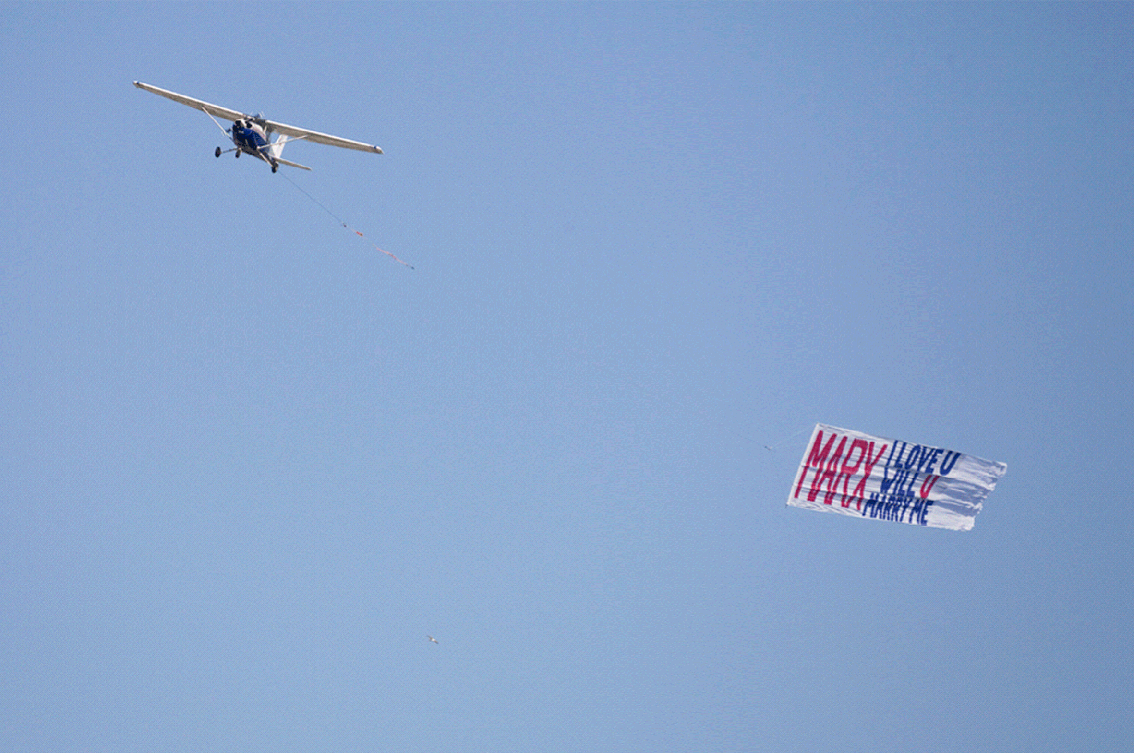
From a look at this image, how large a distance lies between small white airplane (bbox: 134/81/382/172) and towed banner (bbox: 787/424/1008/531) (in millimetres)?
34123

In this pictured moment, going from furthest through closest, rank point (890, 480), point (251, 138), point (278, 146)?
point (278, 146)
point (251, 138)
point (890, 480)

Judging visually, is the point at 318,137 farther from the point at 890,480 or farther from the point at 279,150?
the point at 890,480

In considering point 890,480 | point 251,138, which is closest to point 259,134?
point 251,138

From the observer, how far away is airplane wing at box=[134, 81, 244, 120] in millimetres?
87688

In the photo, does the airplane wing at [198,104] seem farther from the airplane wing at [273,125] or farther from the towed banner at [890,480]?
the towed banner at [890,480]

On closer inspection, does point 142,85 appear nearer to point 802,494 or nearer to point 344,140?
point 344,140

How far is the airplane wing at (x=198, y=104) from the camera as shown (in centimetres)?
8769

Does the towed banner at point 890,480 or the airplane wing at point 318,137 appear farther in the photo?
the airplane wing at point 318,137

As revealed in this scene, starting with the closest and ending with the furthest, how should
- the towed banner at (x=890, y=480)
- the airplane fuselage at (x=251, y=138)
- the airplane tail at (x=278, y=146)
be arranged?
the towed banner at (x=890, y=480)
the airplane fuselage at (x=251, y=138)
the airplane tail at (x=278, y=146)

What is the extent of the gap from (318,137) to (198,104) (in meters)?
7.96

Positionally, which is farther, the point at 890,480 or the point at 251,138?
the point at 251,138

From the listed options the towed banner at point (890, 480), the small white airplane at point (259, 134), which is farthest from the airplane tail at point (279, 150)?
the towed banner at point (890, 480)

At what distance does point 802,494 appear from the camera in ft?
249

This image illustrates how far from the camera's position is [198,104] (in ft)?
292
